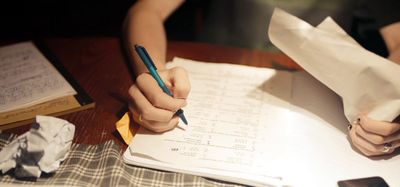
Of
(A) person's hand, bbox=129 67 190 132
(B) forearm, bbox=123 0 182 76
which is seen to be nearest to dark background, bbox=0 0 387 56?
(B) forearm, bbox=123 0 182 76

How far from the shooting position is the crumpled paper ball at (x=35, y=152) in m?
0.62

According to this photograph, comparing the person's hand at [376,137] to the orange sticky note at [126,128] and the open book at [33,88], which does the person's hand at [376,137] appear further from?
the open book at [33,88]

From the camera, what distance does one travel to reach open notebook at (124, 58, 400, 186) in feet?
2.18

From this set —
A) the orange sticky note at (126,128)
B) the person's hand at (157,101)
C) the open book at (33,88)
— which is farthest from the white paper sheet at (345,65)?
the open book at (33,88)

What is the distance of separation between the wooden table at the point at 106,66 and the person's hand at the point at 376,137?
1.03ft

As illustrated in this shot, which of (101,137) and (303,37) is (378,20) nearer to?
(303,37)

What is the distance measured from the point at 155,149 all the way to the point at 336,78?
0.38 m

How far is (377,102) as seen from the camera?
706 millimetres

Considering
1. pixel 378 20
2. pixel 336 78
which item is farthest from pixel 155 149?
pixel 378 20

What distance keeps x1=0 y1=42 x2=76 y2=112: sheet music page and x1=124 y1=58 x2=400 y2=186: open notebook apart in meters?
0.25

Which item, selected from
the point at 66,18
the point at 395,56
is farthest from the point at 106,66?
the point at 66,18

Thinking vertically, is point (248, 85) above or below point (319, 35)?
below

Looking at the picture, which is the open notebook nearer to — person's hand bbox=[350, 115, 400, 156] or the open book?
person's hand bbox=[350, 115, 400, 156]

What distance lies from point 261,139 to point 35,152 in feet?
1.30
